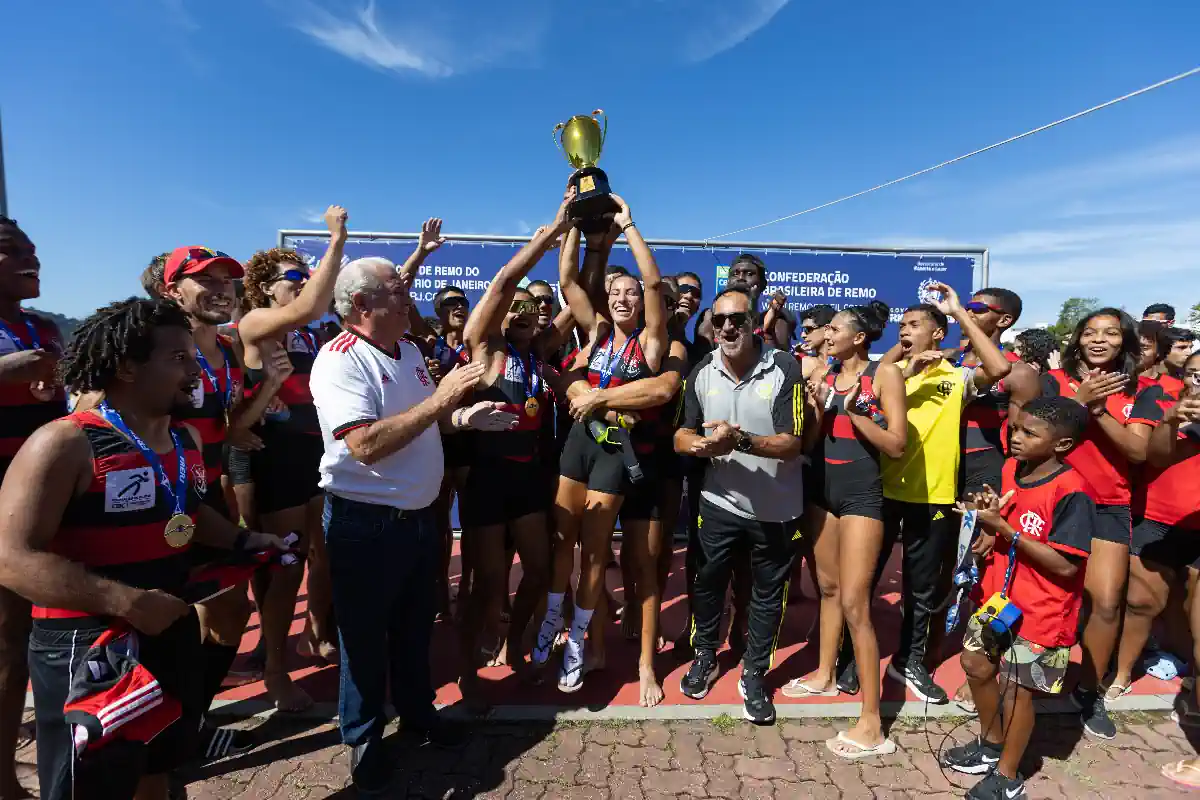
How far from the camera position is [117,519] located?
176cm

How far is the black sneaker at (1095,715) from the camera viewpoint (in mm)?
3316

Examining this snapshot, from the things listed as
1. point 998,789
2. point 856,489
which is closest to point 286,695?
point 856,489

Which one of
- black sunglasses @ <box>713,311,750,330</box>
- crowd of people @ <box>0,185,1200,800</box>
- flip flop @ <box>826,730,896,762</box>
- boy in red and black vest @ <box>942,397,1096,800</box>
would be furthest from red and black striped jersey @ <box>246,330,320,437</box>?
boy in red and black vest @ <box>942,397,1096,800</box>

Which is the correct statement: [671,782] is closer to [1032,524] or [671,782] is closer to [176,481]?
[1032,524]

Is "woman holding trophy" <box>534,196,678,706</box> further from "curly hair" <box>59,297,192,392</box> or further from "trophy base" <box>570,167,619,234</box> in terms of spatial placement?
"curly hair" <box>59,297,192,392</box>

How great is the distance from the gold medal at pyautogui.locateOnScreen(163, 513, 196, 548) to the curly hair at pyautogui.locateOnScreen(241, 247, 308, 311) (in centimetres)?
211

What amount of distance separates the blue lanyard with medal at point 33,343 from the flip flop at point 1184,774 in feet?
18.4

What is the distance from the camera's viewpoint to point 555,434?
169 inches

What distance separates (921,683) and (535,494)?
2647 mm

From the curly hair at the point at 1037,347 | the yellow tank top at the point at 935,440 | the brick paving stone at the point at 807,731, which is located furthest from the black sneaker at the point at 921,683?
the curly hair at the point at 1037,347

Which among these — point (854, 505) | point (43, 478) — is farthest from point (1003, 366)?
point (43, 478)

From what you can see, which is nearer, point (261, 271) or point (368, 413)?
point (368, 413)

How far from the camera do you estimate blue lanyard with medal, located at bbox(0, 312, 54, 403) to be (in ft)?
8.34

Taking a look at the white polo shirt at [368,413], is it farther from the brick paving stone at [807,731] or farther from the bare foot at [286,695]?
the brick paving stone at [807,731]
